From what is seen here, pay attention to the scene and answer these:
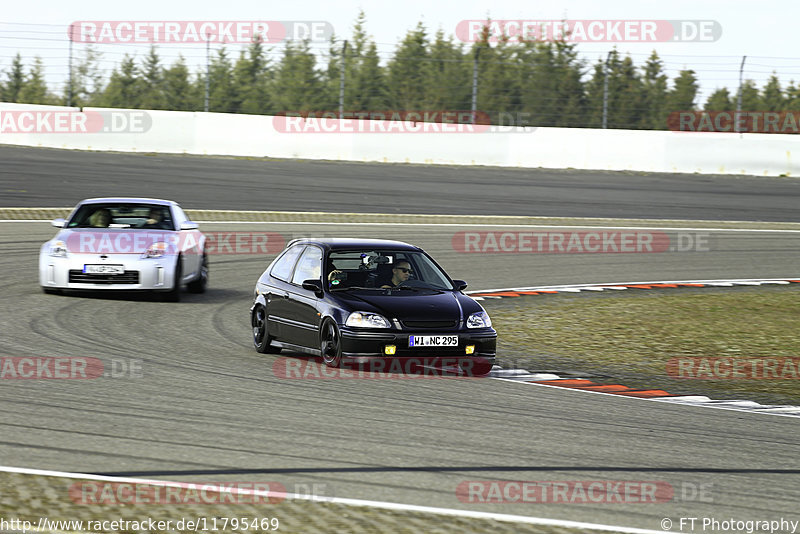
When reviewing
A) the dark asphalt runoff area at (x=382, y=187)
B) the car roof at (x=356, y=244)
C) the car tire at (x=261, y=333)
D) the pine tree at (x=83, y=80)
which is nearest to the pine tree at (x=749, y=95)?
the dark asphalt runoff area at (x=382, y=187)

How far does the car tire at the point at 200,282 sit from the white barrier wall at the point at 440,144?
15.6 meters

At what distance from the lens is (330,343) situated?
32.4 ft

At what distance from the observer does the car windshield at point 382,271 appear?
409 inches

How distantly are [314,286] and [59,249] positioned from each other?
498 centimetres

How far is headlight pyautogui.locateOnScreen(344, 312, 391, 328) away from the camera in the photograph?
9.55 meters

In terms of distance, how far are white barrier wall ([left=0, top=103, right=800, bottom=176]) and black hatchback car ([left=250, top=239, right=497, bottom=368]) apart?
19.8 metres

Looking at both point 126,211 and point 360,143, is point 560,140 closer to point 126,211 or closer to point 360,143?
point 360,143

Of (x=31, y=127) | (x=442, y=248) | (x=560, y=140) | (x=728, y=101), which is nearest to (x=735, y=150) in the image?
(x=728, y=101)

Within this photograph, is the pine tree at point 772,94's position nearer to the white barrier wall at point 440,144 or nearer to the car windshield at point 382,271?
the white barrier wall at point 440,144

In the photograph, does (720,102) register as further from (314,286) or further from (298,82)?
(314,286)

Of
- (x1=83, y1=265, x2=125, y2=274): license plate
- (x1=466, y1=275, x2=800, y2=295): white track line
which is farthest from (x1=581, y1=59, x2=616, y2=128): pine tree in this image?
(x1=83, y1=265, x2=125, y2=274): license plate

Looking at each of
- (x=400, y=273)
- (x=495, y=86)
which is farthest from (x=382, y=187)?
(x=400, y=273)

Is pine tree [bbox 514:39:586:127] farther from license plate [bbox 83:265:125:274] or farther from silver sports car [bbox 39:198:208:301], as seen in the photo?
license plate [bbox 83:265:125:274]

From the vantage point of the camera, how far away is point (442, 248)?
20.8m
